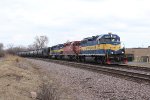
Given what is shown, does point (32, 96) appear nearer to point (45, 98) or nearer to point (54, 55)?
point (45, 98)

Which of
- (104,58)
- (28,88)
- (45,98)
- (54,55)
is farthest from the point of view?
(54,55)

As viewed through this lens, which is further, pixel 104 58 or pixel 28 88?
pixel 104 58

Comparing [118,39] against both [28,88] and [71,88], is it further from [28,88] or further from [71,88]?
[28,88]

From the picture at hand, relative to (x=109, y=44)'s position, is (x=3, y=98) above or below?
below

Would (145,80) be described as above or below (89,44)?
below

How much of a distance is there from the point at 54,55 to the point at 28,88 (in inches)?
1724

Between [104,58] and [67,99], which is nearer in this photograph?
[67,99]

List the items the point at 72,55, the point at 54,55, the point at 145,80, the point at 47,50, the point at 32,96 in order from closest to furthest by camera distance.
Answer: the point at 32,96, the point at 145,80, the point at 72,55, the point at 54,55, the point at 47,50

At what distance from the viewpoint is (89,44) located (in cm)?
3506

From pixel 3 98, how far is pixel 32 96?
5.00 ft

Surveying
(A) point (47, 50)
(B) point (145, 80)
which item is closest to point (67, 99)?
(B) point (145, 80)

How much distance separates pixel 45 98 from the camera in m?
10.2

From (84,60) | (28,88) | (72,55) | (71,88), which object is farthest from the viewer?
(72,55)

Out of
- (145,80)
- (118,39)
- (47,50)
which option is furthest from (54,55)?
(145,80)
